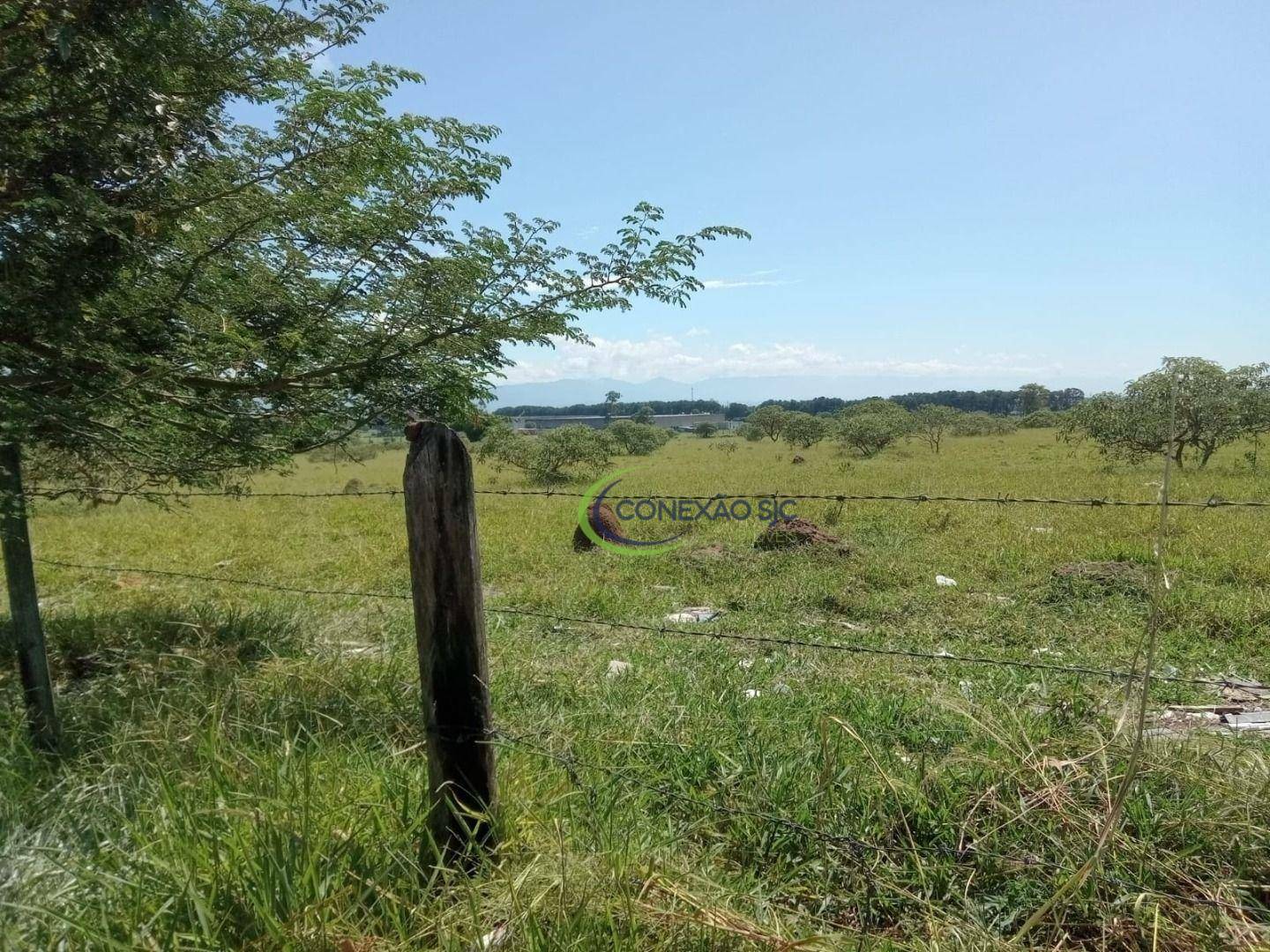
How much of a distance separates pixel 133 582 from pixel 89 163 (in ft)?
20.2

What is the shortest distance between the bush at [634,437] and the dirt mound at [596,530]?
887 inches

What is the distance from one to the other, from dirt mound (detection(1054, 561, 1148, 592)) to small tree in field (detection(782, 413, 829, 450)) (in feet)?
99.3

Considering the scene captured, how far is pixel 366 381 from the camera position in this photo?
131 inches

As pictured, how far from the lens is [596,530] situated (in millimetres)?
9133

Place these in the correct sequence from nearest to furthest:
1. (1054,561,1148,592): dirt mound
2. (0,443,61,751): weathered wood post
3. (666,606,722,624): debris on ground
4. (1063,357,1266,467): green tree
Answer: (0,443,61,751): weathered wood post < (666,606,722,624): debris on ground < (1054,561,1148,592): dirt mound < (1063,357,1266,467): green tree

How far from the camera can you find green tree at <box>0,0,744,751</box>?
2338 millimetres

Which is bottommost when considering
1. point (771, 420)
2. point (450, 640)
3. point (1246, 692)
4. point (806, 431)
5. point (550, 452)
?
point (1246, 692)

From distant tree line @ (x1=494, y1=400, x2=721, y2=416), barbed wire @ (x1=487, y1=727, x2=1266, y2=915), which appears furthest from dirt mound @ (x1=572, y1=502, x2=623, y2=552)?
distant tree line @ (x1=494, y1=400, x2=721, y2=416)

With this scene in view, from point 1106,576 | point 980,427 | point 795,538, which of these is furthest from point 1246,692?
point 980,427

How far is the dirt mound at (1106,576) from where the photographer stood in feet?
20.1

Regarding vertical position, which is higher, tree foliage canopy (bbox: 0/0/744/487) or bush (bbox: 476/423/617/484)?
tree foliage canopy (bbox: 0/0/744/487)

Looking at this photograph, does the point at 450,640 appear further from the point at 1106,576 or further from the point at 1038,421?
the point at 1038,421

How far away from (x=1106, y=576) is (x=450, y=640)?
21.3ft

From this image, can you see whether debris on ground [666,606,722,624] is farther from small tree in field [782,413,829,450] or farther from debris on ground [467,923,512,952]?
small tree in field [782,413,829,450]
